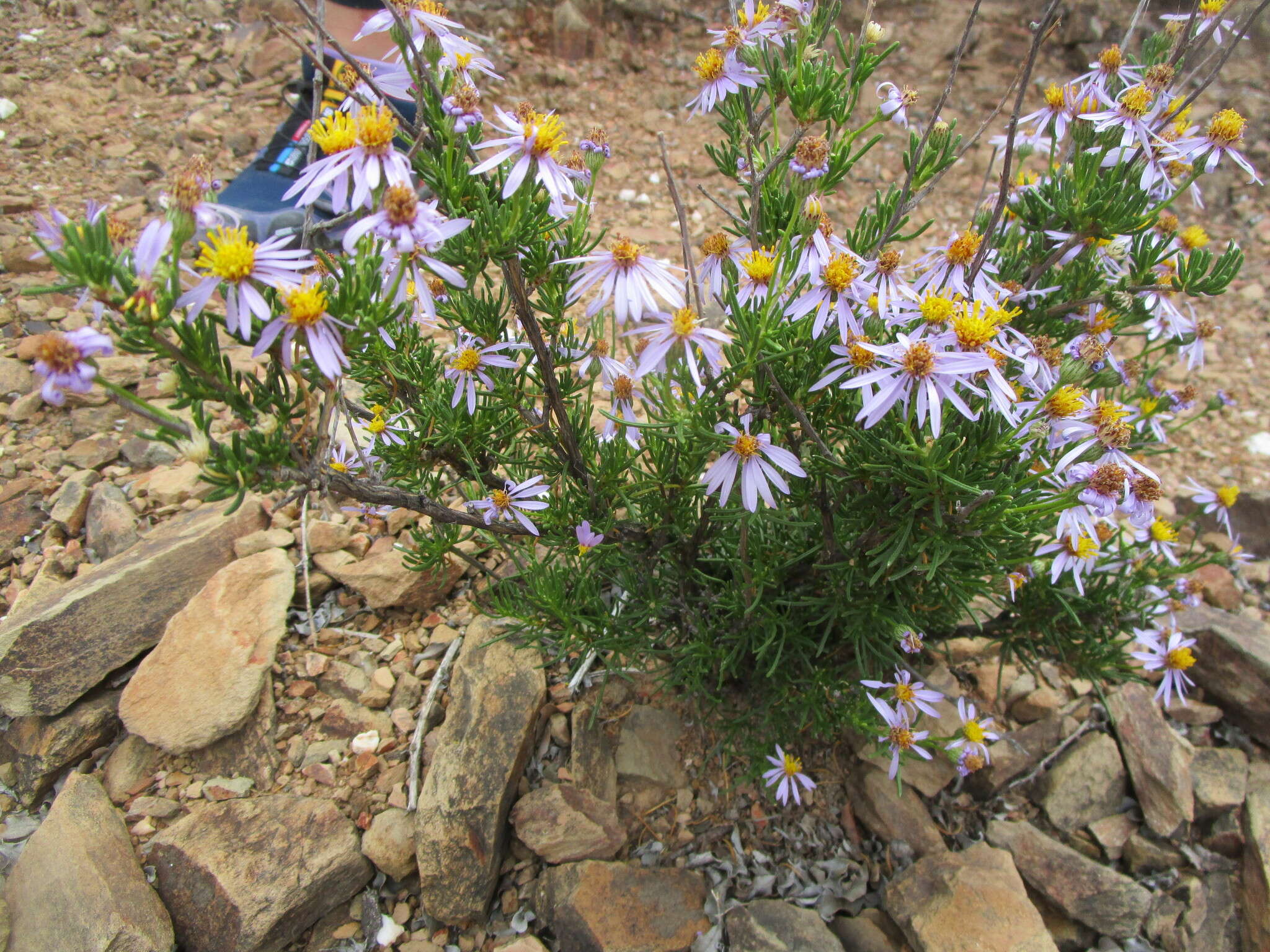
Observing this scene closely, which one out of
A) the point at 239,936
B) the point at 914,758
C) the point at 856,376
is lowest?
the point at 239,936

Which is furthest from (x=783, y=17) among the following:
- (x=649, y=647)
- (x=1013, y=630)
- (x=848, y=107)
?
(x=1013, y=630)

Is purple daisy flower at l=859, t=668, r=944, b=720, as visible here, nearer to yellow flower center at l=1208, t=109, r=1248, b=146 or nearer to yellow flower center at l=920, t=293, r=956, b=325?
yellow flower center at l=920, t=293, r=956, b=325

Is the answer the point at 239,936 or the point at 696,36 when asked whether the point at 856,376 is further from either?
the point at 696,36

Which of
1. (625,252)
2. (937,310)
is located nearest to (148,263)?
(625,252)

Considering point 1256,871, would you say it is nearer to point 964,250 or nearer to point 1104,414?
point 1104,414

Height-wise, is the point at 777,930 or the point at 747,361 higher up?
the point at 747,361

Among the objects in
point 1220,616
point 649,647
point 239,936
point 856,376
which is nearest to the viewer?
point 856,376
